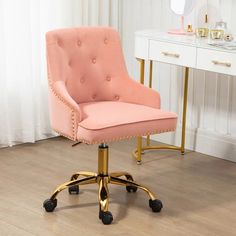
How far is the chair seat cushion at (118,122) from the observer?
3273mm

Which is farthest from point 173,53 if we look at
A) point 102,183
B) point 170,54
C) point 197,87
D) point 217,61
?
point 102,183

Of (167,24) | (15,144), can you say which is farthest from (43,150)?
(167,24)

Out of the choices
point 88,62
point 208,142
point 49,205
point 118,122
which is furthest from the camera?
point 208,142

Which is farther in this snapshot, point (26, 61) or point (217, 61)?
point (26, 61)

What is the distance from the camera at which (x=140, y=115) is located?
3.45 meters

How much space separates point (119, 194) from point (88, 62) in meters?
0.75

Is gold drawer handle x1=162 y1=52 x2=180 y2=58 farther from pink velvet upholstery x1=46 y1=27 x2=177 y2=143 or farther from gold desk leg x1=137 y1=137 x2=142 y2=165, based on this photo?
gold desk leg x1=137 y1=137 x2=142 y2=165

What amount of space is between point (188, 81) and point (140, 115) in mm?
1307

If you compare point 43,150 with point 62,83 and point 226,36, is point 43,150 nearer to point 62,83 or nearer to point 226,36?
point 62,83

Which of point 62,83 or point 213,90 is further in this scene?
point 213,90

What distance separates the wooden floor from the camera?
3340 millimetres

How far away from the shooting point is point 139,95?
375 centimetres

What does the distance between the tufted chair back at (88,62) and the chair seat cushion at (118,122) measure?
0.14m

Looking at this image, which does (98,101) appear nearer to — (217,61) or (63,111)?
(63,111)
